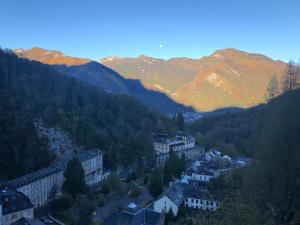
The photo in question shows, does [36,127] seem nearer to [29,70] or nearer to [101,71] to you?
[29,70]


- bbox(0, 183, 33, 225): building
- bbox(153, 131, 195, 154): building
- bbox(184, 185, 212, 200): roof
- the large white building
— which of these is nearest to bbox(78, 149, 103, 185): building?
the large white building

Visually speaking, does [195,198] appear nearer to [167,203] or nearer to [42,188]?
[167,203]

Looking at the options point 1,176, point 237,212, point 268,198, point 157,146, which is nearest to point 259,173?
point 268,198

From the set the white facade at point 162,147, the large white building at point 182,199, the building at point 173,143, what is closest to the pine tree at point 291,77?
the large white building at point 182,199

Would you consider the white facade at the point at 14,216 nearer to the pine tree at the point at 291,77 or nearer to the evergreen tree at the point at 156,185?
the evergreen tree at the point at 156,185

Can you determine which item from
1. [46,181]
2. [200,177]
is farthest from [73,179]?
[200,177]

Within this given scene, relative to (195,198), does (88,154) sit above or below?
above

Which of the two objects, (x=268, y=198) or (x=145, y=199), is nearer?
(x=268, y=198)
